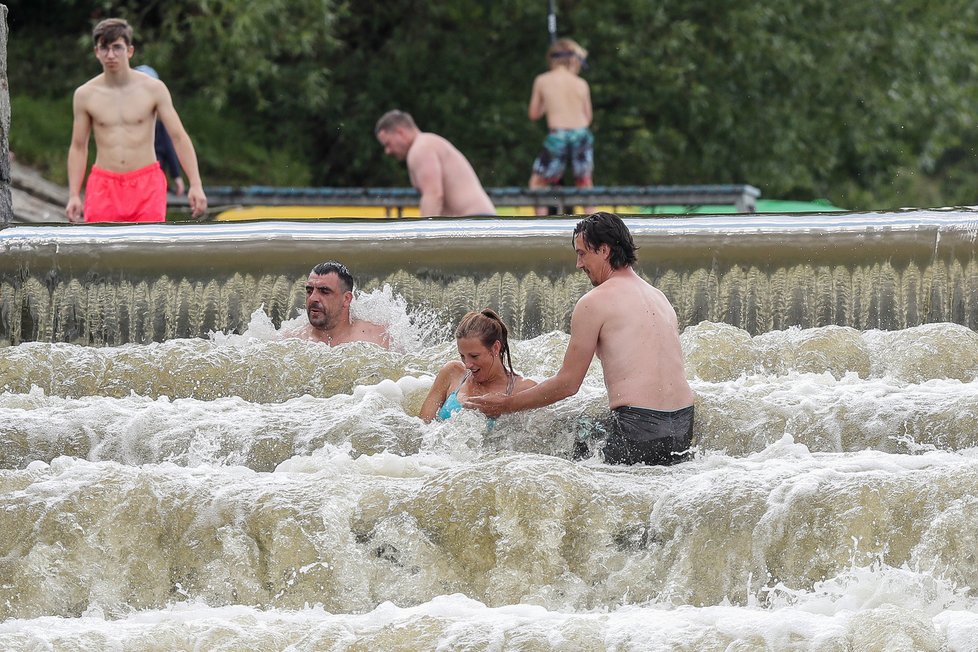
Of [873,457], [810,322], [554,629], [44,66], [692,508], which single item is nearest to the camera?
[554,629]

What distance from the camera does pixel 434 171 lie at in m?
10.5

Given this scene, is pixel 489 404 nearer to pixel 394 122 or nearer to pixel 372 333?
pixel 372 333

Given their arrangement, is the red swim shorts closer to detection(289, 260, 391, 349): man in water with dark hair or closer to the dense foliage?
detection(289, 260, 391, 349): man in water with dark hair

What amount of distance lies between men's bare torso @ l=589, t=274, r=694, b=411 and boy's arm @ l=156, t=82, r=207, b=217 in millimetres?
3516

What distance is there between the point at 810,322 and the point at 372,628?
3941 mm

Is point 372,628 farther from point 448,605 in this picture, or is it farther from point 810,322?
point 810,322

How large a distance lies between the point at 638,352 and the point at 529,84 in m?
13.3

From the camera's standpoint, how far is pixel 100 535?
224 inches

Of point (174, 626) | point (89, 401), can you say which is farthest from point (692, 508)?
point (89, 401)

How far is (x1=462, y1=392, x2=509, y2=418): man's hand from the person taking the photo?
6.69 m

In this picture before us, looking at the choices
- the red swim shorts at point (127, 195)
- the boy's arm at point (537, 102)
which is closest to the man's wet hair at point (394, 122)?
the red swim shorts at point (127, 195)

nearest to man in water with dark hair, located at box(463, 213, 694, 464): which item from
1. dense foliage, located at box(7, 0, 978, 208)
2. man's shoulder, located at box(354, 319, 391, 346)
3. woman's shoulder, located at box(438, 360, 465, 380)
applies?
woman's shoulder, located at box(438, 360, 465, 380)

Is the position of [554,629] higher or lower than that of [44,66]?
lower

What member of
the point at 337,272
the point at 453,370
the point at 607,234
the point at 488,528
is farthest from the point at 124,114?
the point at 488,528
